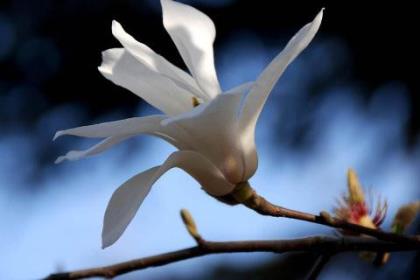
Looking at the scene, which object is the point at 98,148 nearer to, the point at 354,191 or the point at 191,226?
the point at 191,226

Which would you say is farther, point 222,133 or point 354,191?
point 354,191

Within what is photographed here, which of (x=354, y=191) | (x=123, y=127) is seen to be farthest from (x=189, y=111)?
(x=354, y=191)

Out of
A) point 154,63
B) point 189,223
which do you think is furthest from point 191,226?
point 154,63

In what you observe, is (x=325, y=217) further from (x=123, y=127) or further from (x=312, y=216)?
(x=123, y=127)

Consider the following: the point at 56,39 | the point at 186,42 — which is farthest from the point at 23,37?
the point at 186,42

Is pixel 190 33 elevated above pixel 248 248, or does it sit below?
above

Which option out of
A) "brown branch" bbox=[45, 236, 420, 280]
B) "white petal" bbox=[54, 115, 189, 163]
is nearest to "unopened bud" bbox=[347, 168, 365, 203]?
"brown branch" bbox=[45, 236, 420, 280]

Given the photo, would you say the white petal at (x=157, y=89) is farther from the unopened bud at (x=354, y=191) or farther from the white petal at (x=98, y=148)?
the unopened bud at (x=354, y=191)

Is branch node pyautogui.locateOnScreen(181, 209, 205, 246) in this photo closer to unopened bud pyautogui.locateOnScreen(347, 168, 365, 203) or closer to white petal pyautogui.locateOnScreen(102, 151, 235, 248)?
white petal pyautogui.locateOnScreen(102, 151, 235, 248)
